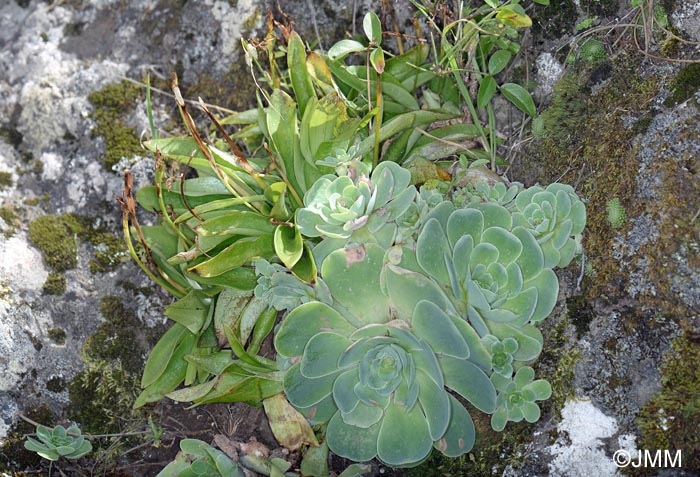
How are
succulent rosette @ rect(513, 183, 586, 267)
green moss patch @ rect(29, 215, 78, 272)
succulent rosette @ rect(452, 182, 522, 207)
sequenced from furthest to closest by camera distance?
green moss patch @ rect(29, 215, 78, 272), succulent rosette @ rect(452, 182, 522, 207), succulent rosette @ rect(513, 183, 586, 267)

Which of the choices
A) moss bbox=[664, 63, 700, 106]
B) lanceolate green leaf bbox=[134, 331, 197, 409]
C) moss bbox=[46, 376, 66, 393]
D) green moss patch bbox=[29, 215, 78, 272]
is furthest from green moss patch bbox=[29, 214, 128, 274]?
moss bbox=[664, 63, 700, 106]

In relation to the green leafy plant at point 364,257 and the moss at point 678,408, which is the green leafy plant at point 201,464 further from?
the moss at point 678,408

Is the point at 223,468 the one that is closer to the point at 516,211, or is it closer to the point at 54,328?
the point at 54,328

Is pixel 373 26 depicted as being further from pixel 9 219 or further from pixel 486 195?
pixel 9 219

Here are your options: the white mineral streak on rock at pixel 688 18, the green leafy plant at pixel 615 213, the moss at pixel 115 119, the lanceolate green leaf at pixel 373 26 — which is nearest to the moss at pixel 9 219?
the moss at pixel 115 119

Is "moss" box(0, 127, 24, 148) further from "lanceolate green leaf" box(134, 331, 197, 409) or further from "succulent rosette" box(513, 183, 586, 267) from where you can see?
"succulent rosette" box(513, 183, 586, 267)

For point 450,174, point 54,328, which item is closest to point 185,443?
point 54,328
